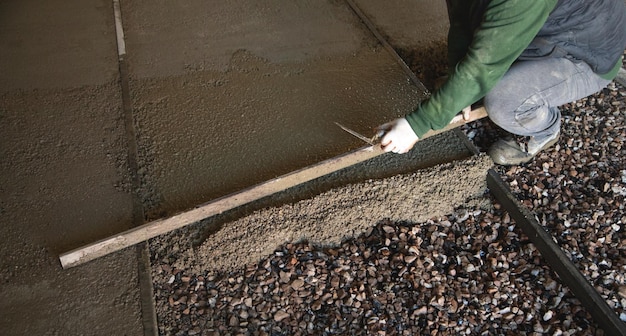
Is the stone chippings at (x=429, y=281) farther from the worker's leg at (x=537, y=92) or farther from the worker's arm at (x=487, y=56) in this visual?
the worker's arm at (x=487, y=56)

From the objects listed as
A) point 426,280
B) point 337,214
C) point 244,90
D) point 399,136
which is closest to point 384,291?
point 426,280

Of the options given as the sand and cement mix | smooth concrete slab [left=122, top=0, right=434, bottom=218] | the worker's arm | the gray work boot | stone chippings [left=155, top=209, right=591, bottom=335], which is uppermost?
the worker's arm

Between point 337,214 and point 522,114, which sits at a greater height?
point 522,114

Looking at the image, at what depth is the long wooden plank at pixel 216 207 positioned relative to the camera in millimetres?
2416

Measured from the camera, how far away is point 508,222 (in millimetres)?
2646

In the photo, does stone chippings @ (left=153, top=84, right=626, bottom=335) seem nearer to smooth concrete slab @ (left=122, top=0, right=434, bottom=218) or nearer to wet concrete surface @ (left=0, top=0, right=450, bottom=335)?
wet concrete surface @ (left=0, top=0, right=450, bottom=335)

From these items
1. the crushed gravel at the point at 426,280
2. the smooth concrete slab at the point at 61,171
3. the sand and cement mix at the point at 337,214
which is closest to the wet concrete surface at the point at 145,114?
the smooth concrete slab at the point at 61,171

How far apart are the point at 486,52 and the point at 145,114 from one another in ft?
6.46

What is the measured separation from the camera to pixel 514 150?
9.34ft

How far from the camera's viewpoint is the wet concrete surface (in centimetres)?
242

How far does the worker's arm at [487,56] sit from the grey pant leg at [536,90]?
397mm

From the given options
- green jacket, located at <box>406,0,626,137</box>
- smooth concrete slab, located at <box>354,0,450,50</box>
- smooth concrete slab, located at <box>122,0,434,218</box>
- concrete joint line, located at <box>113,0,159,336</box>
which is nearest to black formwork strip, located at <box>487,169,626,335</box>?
green jacket, located at <box>406,0,626,137</box>

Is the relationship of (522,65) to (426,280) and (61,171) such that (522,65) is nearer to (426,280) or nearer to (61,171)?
(426,280)

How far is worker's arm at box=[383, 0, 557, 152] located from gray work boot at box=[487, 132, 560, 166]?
26.7 inches
